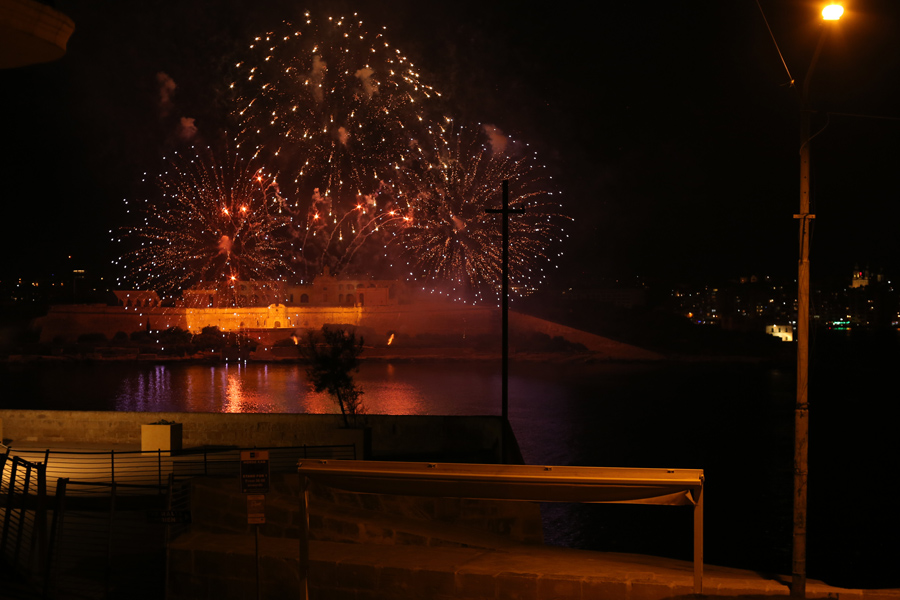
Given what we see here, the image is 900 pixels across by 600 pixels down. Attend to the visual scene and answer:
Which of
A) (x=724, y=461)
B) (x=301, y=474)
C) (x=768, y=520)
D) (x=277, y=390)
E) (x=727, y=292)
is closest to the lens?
(x=301, y=474)

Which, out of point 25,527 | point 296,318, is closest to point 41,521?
point 25,527

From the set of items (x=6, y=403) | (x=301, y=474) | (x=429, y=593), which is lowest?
(x=6, y=403)

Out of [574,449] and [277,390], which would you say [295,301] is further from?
[574,449]

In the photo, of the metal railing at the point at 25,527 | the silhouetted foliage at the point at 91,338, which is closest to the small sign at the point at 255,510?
the metal railing at the point at 25,527

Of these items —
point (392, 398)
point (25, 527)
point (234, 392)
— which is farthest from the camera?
point (234, 392)

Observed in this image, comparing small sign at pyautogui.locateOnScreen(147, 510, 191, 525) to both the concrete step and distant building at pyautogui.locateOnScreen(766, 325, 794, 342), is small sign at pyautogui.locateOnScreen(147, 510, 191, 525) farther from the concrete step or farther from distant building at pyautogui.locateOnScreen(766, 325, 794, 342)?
distant building at pyautogui.locateOnScreen(766, 325, 794, 342)

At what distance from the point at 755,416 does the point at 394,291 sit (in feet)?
87.5

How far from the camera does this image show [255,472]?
14.9 ft

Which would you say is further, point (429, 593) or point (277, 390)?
point (277, 390)

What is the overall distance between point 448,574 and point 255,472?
1.35 metres

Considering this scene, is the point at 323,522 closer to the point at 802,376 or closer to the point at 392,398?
the point at 802,376

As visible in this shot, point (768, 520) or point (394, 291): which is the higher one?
point (394, 291)

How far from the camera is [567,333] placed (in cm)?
4350

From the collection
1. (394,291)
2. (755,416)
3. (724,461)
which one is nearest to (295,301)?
(394,291)
